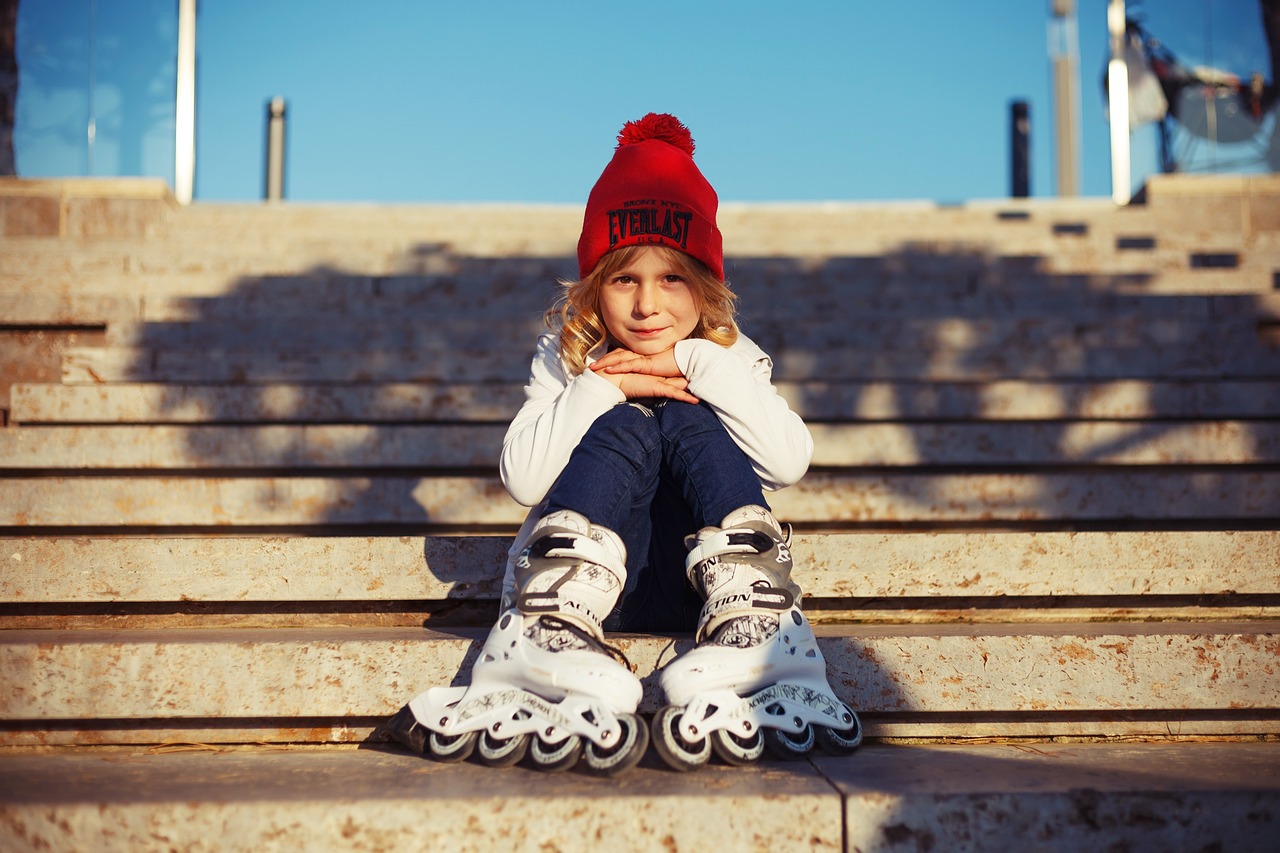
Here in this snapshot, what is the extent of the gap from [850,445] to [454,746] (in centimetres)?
191

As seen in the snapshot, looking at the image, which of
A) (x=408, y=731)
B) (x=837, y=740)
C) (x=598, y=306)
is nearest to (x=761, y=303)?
(x=598, y=306)

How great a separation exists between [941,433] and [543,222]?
3.93m

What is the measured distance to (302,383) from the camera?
139 inches

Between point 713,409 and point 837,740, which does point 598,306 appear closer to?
point 713,409

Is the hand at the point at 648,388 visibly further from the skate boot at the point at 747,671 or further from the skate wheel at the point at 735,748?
the skate wheel at the point at 735,748

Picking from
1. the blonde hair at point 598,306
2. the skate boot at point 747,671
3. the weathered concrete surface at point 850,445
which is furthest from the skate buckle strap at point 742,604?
the weathered concrete surface at point 850,445

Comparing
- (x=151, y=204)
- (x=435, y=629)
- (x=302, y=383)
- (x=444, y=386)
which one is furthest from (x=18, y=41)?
(x=435, y=629)

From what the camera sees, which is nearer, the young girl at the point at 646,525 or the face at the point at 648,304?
the young girl at the point at 646,525

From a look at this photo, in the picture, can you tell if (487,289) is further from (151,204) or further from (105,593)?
(105,593)

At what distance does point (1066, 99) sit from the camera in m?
12.2

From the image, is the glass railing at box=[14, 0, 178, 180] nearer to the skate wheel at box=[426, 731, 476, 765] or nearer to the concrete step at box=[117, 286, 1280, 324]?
the concrete step at box=[117, 286, 1280, 324]

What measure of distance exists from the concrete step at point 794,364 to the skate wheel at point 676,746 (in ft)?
7.50

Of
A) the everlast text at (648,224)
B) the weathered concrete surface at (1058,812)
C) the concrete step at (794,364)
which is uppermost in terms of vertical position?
the concrete step at (794,364)

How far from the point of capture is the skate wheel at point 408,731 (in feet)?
5.08
